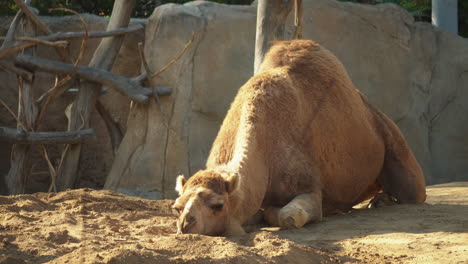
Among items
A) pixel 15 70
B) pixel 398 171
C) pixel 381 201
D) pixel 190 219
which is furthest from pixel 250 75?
pixel 190 219

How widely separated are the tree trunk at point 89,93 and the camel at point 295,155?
13.9 ft

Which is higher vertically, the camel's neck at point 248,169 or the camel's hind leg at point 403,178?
the camel's neck at point 248,169

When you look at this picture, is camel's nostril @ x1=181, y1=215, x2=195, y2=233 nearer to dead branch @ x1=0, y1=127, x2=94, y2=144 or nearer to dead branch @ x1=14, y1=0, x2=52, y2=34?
dead branch @ x1=0, y1=127, x2=94, y2=144

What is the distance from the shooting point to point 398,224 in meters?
4.81

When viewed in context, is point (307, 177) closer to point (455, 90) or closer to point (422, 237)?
point (422, 237)

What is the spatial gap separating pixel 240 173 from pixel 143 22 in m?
6.20

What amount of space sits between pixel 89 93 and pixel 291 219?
5.60 meters

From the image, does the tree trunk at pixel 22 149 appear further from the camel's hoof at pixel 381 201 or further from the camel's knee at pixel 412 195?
the camel's knee at pixel 412 195

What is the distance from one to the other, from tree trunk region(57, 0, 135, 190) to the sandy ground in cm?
346

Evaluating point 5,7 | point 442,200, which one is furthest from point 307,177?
point 5,7

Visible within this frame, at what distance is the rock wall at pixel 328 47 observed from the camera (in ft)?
31.6

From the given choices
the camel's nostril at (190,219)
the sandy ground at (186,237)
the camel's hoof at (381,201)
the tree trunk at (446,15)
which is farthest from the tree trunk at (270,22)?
the tree trunk at (446,15)

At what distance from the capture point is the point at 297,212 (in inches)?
193

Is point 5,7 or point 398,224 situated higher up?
point 5,7
